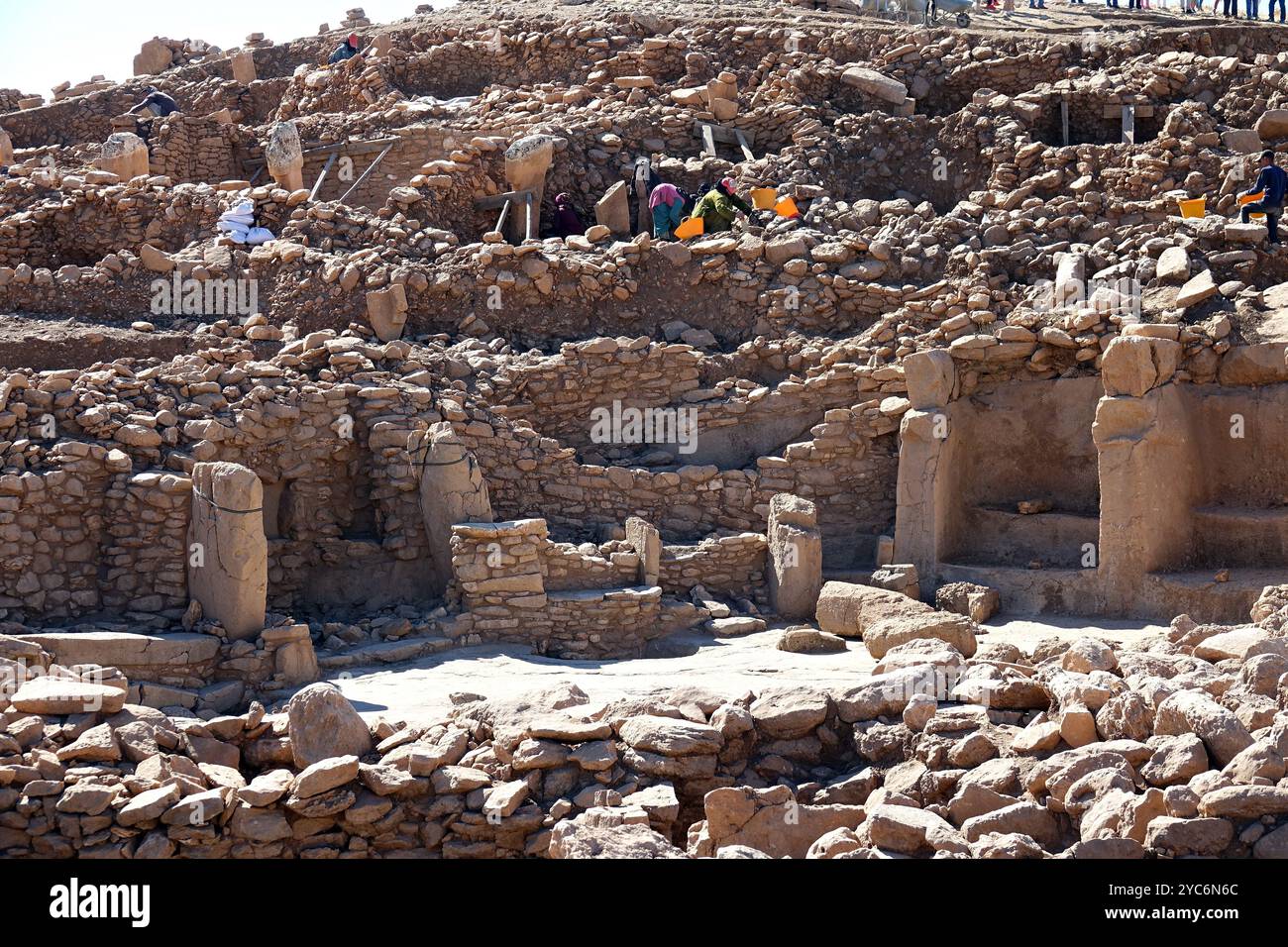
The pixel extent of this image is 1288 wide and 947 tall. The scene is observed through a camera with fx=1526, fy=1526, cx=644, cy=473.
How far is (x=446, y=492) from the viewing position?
11.6m

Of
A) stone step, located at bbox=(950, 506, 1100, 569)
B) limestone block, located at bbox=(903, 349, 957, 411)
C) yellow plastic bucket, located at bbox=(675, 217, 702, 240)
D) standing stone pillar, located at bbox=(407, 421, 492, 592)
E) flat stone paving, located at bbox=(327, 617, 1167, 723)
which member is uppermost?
yellow plastic bucket, located at bbox=(675, 217, 702, 240)

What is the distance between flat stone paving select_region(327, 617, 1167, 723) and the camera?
9695mm

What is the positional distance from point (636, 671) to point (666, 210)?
607 centimetres

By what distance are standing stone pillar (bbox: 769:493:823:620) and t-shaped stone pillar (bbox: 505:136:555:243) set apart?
5.36 metres

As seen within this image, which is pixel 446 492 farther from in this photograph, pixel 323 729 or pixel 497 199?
pixel 497 199

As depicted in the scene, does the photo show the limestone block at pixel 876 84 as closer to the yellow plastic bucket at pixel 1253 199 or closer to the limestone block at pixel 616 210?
the limestone block at pixel 616 210

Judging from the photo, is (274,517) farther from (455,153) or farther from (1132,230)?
(1132,230)

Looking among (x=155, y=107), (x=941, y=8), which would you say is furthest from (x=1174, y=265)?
(x=155, y=107)

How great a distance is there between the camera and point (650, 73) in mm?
18953

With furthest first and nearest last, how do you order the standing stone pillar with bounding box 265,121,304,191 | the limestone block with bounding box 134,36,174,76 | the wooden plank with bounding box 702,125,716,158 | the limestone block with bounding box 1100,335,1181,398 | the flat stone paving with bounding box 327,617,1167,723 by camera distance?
the limestone block with bounding box 134,36,174,76 < the standing stone pillar with bounding box 265,121,304,191 < the wooden plank with bounding box 702,125,716,158 < the limestone block with bounding box 1100,335,1181,398 < the flat stone paving with bounding box 327,617,1167,723

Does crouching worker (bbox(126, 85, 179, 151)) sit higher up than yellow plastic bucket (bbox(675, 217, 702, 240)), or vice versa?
crouching worker (bbox(126, 85, 179, 151))

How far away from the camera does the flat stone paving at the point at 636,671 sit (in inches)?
382

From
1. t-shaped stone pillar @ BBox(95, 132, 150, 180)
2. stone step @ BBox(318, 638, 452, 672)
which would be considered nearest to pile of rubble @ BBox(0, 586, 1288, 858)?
stone step @ BBox(318, 638, 452, 672)

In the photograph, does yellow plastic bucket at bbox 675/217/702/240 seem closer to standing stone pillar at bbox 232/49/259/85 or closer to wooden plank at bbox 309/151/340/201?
wooden plank at bbox 309/151/340/201
